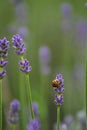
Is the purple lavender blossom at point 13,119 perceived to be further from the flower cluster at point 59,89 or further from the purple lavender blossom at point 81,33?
the purple lavender blossom at point 81,33

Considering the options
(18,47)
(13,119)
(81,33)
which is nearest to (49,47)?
(81,33)

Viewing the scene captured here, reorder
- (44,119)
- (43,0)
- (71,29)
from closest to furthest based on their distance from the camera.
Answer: (44,119) < (71,29) < (43,0)

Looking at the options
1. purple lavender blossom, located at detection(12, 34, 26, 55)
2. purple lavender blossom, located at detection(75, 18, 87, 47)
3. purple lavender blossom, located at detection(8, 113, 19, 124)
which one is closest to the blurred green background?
purple lavender blossom, located at detection(75, 18, 87, 47)

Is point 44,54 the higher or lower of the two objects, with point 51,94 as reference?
higher

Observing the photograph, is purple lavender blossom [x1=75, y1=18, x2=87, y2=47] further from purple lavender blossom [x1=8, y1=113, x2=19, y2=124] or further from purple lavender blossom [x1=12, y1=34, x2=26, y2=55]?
purple lavender blossom [x1=12, y1=34, x2=26, y2=55]

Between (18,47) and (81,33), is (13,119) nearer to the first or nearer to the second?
(18,47)

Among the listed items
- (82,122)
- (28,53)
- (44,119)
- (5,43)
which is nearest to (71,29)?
(28,53)

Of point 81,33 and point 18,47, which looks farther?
point 81,33

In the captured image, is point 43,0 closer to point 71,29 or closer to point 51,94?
point 71,29

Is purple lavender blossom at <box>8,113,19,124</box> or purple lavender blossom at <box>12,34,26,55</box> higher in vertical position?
purple lavender blossom at <box>12,34,26,55</box>
